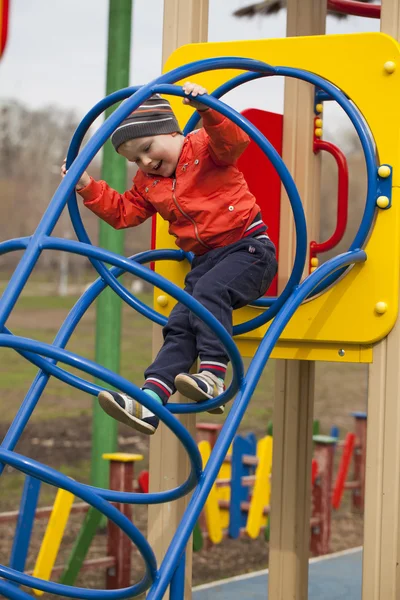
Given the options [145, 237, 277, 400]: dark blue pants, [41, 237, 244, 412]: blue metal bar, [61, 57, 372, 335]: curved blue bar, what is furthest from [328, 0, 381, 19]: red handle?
[41, 237, 244, 412]: blue metal bar

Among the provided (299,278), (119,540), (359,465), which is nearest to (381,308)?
(299,278)

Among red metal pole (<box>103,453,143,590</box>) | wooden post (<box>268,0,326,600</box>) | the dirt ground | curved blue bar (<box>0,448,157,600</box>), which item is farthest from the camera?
the dirt ground

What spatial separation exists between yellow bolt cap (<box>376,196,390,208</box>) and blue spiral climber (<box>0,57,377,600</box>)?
0.02m

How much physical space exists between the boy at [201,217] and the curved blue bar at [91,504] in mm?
430

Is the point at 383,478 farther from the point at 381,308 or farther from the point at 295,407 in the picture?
the point at 295,407

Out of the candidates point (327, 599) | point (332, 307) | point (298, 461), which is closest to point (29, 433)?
point (327, 599)

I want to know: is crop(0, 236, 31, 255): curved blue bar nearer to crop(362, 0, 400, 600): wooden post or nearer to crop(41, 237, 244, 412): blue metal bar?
crop(41, 237, 244, 412): blue metal bar

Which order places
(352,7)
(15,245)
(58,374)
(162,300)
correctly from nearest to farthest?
(15,245) < (58,374) < (162,300) < (352,7)

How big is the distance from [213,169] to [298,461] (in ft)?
4.25

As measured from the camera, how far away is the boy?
2344 mm

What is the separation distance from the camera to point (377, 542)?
262 centimetres

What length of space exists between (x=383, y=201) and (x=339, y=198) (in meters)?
0.64

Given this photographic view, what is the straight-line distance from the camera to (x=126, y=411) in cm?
207

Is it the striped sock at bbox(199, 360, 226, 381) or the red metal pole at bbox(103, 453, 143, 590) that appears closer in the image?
the striped sock at bbox(199, 360, 226, 381)
